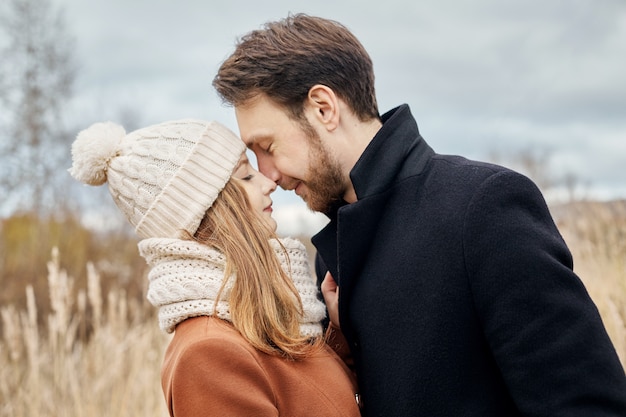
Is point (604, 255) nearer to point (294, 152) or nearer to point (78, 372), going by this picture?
point (78, 372)

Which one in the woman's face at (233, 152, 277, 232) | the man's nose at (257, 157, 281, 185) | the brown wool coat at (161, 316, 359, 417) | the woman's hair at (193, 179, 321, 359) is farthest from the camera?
the man's nose at (257, 157, 281, 185)

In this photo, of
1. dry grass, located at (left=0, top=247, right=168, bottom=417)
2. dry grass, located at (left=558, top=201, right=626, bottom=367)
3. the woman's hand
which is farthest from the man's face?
dry grass, located at (left=0, top=247, right=168, bottom=417)

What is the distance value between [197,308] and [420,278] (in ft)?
2.01

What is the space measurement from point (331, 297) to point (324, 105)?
2.02ft

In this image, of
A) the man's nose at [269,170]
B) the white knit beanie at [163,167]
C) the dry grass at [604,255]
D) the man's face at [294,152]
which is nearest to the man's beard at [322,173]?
the man's face at [294,152]

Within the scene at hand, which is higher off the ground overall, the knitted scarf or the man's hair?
the man's hair

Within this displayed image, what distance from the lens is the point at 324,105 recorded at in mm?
2453

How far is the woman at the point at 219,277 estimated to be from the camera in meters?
2.01

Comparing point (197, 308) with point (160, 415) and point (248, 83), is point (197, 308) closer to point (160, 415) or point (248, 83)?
point (248, 83)

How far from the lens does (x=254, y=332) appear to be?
Result: 211cm

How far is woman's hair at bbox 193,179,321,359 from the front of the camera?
2133 mm

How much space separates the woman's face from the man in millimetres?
60

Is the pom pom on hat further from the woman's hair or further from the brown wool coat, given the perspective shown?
the brown wool coat

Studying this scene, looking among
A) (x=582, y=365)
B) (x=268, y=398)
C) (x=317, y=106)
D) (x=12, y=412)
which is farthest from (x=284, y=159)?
(x=12, y=412)
